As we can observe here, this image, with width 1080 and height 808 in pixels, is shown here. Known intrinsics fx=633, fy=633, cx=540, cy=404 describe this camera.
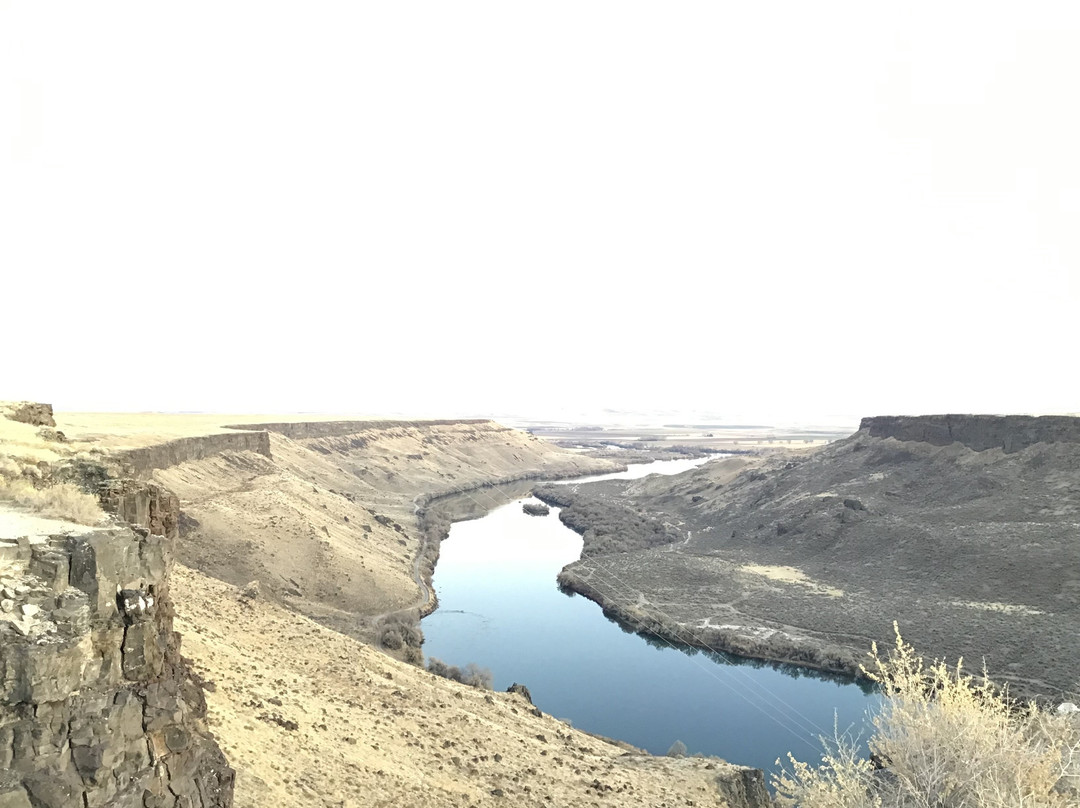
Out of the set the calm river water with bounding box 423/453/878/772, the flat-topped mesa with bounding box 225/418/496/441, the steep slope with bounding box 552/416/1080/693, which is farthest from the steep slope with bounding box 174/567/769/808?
the flat-topped mesa with bounding box 225/418/496/441

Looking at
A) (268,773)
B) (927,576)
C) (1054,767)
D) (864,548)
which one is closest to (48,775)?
(268,773)

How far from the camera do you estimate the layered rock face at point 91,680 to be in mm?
5480

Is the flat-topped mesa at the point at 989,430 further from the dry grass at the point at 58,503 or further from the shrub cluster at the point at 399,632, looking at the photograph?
the dry grass at the point at 58,503

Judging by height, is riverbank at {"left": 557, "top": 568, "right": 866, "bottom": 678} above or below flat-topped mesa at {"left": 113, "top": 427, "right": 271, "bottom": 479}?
below

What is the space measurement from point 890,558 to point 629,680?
19702 millimetres

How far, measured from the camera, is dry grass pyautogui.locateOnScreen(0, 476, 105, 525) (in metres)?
7.42

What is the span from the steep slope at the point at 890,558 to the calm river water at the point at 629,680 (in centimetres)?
158

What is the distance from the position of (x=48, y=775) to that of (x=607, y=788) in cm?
1124

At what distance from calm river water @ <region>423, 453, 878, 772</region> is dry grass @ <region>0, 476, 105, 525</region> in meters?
16.6

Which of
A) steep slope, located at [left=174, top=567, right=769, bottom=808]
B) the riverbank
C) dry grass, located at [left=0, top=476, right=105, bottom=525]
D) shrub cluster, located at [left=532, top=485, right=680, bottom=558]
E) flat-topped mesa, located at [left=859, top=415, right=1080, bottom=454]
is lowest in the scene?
the riverbank

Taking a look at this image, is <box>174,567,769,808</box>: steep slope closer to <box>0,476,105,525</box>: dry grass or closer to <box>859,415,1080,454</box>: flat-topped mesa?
<box>0,476,105,525</box>: dry grass

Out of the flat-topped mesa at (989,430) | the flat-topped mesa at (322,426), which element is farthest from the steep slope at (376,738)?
the flat-topped mesa at (322,426)

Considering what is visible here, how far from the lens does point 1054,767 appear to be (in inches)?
452

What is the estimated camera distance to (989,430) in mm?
44094
